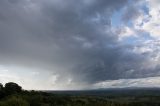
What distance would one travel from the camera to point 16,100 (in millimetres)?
27781

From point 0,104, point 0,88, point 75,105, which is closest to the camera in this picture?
point 0,104

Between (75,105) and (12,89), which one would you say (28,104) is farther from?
(12,89)

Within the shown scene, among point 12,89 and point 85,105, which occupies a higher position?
point 12,89

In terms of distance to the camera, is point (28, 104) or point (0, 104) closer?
point (0, 104)

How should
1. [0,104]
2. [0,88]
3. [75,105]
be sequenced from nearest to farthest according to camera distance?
[0,104], [75,105], [0,88]

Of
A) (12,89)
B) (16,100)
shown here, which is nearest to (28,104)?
(16,100)

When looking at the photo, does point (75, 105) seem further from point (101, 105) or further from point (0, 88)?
point (0, 88)


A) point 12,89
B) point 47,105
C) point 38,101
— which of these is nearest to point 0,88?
point 12,89

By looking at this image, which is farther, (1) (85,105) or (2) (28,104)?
(1) (85,105)

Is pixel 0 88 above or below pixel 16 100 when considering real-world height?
above

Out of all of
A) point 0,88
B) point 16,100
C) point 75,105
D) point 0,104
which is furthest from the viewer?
point 0,88

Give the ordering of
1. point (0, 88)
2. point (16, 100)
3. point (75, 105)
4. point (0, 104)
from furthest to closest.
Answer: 1. point (0, 88)
2. point (75, 105)
3. point (16, 100)
4. point (0, 104)

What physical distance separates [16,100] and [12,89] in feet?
51.4

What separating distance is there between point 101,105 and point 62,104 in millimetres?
4640
